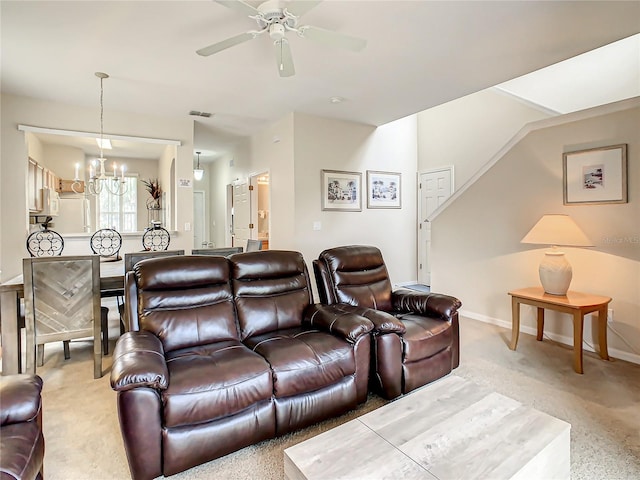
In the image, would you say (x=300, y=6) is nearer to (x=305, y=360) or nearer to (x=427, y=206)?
(x=305, y=360)

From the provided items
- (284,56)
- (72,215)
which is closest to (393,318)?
(284,56)

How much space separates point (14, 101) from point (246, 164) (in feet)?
10.9

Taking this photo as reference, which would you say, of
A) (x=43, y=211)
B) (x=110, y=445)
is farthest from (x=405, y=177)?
(x=43, y=211)

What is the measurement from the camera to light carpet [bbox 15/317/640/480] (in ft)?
5.63

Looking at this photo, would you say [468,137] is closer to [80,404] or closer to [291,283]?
[291,283]

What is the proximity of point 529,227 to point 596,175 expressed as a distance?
75 cm

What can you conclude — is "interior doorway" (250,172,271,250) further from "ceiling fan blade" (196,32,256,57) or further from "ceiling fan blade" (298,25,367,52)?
"ceiling fan blade" (298,25,367,52)

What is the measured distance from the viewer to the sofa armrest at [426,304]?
8.65ft

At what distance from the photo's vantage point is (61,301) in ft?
9.04

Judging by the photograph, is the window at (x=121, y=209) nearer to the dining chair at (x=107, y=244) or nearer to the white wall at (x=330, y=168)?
the dining chair at (x=107, y=244)

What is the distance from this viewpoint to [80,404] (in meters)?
2.35

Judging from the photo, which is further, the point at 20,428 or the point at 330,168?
the point at 330,168

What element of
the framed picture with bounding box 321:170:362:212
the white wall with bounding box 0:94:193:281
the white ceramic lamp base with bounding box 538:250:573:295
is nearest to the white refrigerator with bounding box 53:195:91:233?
the white wall with bounding box 0:94:193:281

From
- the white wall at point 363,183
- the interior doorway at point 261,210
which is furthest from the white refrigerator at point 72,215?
the white wall at point 363,183
